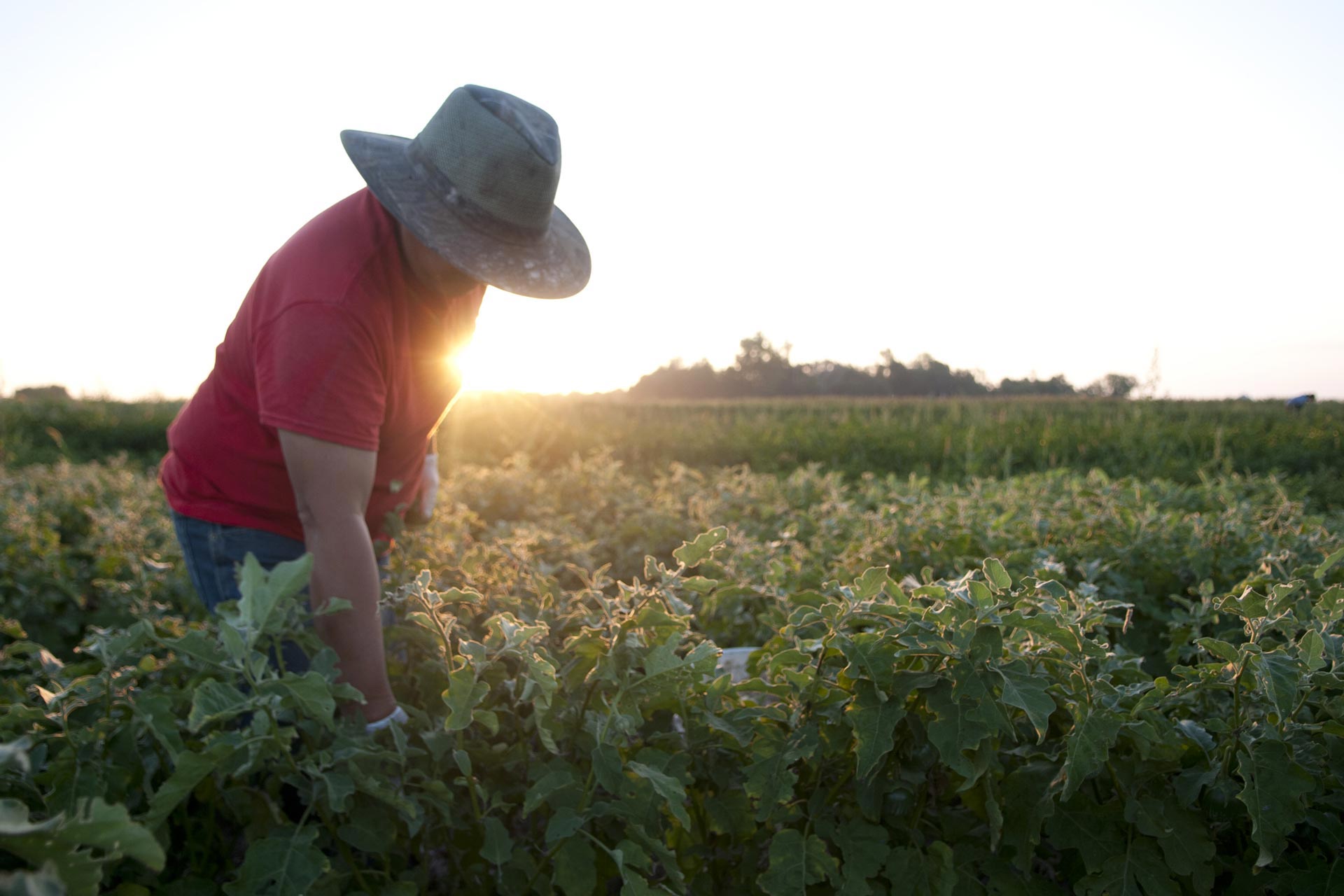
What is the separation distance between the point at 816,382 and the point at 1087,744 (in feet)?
73.3

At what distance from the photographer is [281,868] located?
122cm

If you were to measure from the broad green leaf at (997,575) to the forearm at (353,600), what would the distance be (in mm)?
1289

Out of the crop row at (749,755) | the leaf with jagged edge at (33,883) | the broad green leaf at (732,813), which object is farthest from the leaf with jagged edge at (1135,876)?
the leaf with jagged edge at (33,883)

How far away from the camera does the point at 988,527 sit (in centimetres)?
281

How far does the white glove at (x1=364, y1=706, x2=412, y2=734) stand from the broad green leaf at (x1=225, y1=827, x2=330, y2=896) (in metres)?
0.31

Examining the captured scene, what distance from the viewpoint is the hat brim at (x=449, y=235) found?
1.96 meters

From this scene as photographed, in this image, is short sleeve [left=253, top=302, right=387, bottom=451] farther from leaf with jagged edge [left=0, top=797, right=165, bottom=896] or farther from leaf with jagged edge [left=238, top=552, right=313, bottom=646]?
leaf with jagged edge [left=0, top=797, right=165, bottom=896]

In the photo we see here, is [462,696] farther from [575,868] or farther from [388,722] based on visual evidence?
[388,722]

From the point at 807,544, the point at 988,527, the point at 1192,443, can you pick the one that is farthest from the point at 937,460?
the point at 988,527

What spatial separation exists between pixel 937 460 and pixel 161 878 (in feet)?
29.5

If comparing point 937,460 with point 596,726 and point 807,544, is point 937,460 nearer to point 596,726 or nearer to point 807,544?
A: point 807,544

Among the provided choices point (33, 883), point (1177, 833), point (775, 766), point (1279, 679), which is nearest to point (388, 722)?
point (775, 766)

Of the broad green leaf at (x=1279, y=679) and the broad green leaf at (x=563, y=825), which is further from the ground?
→ the broad green leaf at (x=1279, y=679)

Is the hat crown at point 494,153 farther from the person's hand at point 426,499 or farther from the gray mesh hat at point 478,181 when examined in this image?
the person's hand at point 426,499
